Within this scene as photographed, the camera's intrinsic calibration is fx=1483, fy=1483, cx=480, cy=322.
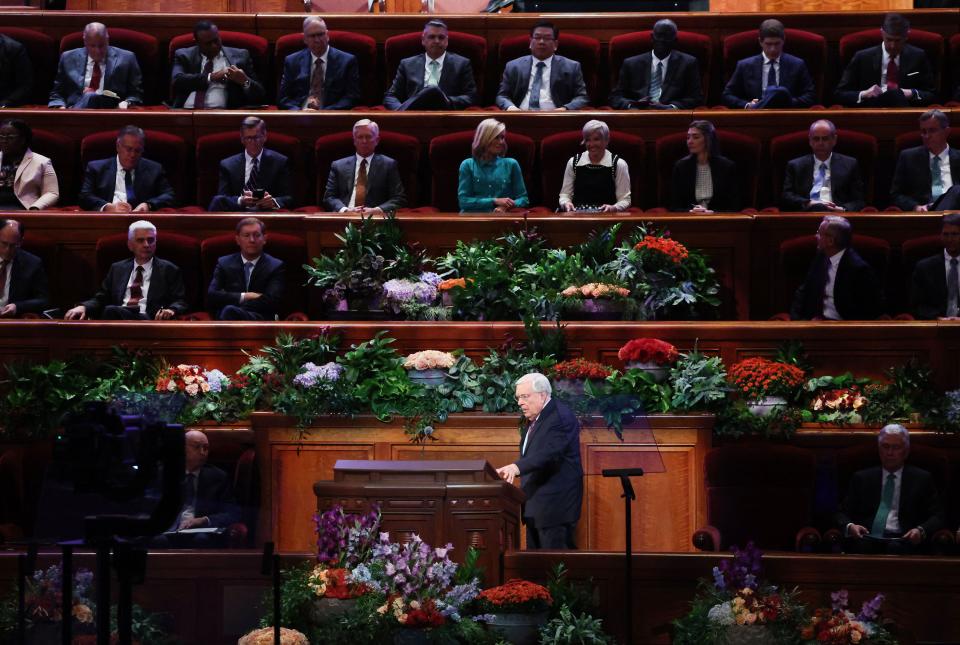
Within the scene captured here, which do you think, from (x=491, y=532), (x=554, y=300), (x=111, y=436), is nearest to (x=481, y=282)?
(x=554, y=300)

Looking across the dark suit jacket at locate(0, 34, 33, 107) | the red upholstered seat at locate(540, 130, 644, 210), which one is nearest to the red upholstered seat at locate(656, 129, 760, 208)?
the red upholstered seat at locate(540, 130, 644, 210)

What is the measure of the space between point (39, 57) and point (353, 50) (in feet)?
6.26

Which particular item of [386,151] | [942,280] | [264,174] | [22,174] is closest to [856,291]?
[942,280]

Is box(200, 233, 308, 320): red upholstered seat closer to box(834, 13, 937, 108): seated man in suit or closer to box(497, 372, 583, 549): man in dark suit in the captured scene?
box(497, 372, 583, 549): man in dark suit

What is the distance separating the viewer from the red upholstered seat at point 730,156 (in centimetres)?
791

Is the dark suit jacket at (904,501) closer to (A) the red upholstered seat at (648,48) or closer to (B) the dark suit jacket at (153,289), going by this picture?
(B) the dark suit jacket at (153,289)

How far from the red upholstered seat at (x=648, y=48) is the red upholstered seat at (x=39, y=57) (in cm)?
339

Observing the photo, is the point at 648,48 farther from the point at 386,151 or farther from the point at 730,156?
the point at 386,151

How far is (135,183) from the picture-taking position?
25.8ft

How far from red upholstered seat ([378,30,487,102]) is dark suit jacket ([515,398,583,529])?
12.3 feet

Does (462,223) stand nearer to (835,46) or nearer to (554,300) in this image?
(554,300)

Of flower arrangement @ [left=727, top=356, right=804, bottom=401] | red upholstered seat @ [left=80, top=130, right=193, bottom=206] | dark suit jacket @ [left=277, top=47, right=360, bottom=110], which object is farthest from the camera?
dark suit jacket @ [left=277, top=47, right=360, bottom=110]

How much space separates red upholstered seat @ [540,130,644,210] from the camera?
795 centimetres

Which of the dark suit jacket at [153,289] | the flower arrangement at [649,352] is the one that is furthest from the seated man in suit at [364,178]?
the flower arrangement at [649,352]
